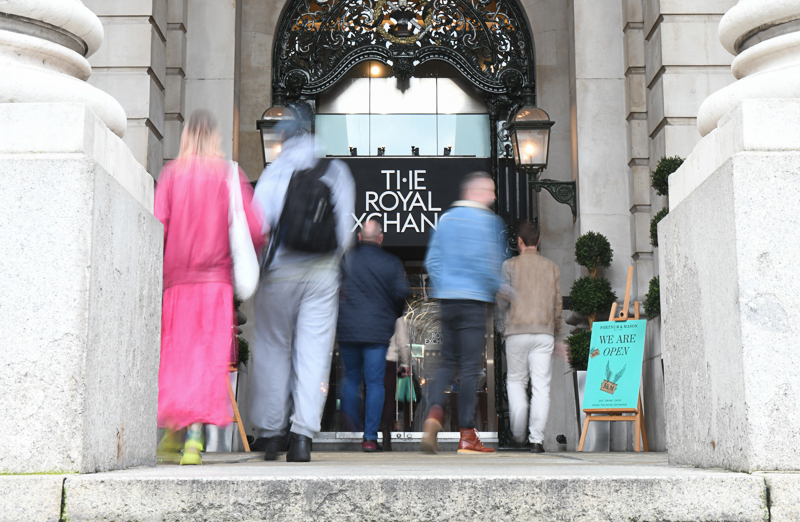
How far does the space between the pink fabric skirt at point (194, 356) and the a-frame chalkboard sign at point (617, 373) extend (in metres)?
4.94

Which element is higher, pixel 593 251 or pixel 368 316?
pixel 593 251

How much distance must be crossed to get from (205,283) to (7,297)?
67.2 inches

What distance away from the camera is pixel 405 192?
494 inches

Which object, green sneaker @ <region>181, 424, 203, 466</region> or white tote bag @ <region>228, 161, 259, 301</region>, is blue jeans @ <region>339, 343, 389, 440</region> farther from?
green sneaker @ <region>181, 424, 203, 466</region>

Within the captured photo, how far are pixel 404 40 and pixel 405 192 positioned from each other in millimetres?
2301

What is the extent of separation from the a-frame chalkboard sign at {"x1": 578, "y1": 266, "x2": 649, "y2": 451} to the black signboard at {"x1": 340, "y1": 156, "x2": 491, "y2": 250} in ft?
11.6

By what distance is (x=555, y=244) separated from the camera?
1258 cm

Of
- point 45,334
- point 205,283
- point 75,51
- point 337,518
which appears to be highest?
point 75,51

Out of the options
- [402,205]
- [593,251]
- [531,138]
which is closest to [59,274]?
[531,138]

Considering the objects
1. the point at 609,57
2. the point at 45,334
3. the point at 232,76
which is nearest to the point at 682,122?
the point at 609,57

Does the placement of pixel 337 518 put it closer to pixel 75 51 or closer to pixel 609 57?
pixel 75 51

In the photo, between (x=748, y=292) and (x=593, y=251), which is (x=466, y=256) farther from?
(x=593, y=251)

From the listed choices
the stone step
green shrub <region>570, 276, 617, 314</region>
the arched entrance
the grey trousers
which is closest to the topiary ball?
green shrub <region>570, 276, 617, 314</region>

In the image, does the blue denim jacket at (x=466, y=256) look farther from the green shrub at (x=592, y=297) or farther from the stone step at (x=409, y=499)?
the green shrub at (x=592, y=297)
